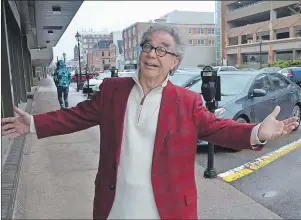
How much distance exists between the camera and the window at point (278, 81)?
8.28 metres

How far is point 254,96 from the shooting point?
7.25 metres

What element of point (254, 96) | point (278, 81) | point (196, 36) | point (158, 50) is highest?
point (196, 36)

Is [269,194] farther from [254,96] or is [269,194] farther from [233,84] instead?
[233,84]

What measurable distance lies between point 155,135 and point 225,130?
0.40 metres

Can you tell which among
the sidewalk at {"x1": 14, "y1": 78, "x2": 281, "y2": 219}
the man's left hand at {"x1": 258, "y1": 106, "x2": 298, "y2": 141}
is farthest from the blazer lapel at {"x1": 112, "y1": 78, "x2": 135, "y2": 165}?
the sidewalk at {"x1": 14, "y1": 78, "x2": 281, "y2": 219}

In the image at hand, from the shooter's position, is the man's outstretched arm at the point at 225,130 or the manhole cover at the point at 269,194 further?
the manhole cover at the point at 269,194

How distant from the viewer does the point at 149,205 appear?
202 cm

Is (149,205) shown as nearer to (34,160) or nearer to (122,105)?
(122,105)

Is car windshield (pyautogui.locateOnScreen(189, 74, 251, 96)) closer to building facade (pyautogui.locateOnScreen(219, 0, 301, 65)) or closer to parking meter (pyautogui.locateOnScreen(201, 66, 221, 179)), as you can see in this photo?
parking meter (pyautogui.locateOnScreen(201, 66, 221, 179))

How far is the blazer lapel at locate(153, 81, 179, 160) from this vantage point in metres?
1.97

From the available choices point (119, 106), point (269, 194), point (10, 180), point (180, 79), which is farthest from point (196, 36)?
point (119, 106)

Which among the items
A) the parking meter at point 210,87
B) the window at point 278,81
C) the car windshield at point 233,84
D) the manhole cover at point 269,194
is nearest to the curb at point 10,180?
the parking meter at point 210,87

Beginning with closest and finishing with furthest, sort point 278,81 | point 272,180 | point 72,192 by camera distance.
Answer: point 72,192, point 272,180, point 278,81

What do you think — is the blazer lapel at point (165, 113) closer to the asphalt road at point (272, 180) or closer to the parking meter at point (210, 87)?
the asphalt road at point (272, 180)
